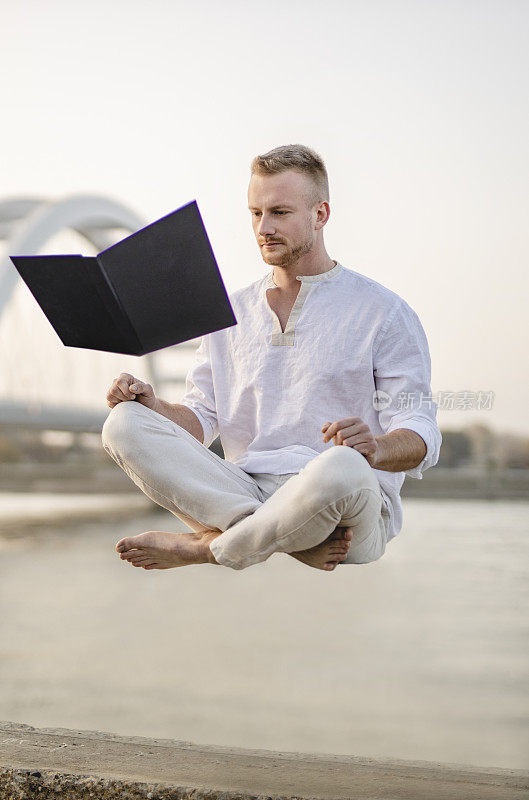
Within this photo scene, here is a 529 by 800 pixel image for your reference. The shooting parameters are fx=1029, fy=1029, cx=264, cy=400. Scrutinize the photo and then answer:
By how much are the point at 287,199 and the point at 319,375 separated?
414 mm

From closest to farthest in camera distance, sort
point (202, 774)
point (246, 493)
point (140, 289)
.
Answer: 1. point (140, 289)
2. point (246, 493)
3. point (202, 774)

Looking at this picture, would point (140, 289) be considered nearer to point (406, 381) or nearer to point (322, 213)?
point (322, 213)

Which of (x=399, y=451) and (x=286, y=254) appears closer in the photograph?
(x=399, y=451)

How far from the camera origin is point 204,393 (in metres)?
2.62

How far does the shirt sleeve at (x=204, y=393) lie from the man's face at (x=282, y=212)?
1.20 feet

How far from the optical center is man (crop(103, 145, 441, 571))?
7.30 ft

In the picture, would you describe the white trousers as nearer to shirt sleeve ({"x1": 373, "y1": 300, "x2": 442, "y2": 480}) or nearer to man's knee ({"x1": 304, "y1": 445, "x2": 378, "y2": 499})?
man's knee ({"x1": 304, "y1": 445, "x2": 378, "y2": 499})

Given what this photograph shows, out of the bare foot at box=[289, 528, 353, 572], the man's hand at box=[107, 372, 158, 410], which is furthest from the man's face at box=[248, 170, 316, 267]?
the bare foot at box=[289, 528, 353, 572]

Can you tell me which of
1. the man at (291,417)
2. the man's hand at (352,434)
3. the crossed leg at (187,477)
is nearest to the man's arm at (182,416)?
the man at (291,417)

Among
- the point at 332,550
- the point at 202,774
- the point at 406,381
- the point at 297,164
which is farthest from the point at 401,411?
the point at 202,774

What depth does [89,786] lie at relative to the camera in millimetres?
5188

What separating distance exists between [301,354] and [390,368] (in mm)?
228

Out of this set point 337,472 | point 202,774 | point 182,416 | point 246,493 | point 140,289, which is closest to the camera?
point 337,472

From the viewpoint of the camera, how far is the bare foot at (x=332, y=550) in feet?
7.53
